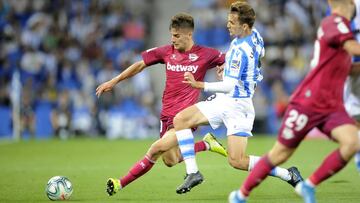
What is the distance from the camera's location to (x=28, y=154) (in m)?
17.6

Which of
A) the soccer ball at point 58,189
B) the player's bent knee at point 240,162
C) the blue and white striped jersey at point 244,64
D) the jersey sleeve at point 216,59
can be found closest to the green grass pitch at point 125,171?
the soccer ball at point 58,189

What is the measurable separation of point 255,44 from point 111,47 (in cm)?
1673

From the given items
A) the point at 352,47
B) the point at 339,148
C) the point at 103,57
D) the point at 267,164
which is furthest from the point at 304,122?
the point at 103,57

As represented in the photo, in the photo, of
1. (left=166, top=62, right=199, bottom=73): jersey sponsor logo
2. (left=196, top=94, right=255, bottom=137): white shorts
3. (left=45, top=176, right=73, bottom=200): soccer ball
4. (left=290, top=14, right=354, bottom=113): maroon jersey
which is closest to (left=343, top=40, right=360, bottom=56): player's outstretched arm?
(left=290, top=14, right=354, bottom=113): maroon jersey

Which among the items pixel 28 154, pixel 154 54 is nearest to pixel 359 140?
pixel 154 54

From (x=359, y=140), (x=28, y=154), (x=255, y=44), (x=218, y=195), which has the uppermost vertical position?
(x=255, y=44)

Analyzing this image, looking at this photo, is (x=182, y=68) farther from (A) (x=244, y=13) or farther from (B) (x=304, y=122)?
(B) (x=304, y=122)

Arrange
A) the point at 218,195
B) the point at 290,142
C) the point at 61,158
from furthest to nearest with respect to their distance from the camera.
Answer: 1. the point at 61,158
2. the point at 218,195
3. the point at 290,142

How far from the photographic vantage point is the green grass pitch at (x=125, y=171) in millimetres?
9797

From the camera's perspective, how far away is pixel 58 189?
9492 mm

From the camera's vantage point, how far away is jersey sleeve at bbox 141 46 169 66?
407 inches

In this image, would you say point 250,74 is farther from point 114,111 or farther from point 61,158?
point 114,111

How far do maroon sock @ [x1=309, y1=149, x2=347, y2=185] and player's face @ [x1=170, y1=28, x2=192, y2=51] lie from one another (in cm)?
342

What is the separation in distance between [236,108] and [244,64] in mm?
614
